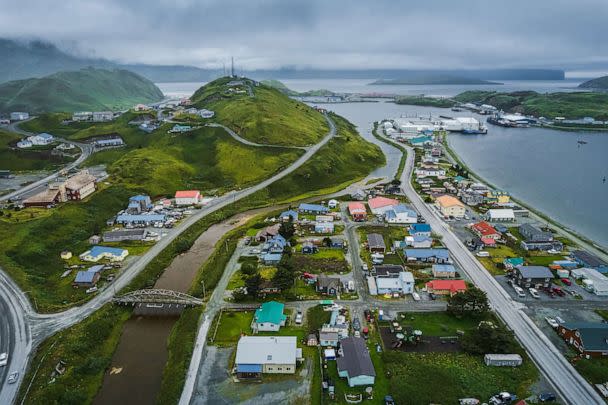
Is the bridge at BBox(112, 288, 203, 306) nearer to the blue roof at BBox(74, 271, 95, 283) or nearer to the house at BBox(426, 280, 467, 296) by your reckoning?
the blue roof at BBox(74, 271, 95, 283)

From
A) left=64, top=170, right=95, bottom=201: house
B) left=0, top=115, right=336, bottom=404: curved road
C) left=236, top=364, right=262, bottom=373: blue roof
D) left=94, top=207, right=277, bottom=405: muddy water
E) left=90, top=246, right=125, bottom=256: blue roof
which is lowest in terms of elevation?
left=94, top=207, right=277, bottom=405: muddy water

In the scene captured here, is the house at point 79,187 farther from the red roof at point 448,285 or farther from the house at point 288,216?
the red roof at point 448,285

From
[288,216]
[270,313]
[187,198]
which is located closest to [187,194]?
[187,198]

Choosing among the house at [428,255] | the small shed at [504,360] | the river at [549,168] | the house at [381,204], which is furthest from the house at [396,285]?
the river at [549,168]

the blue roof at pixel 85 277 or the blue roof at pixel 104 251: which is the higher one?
the blue roof at pixel 104 251

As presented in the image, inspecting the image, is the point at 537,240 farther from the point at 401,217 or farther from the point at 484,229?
the point at 401,217

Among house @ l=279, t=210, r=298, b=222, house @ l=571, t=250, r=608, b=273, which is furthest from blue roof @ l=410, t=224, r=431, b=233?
house @ l=279, t=210, r=298, b=222
